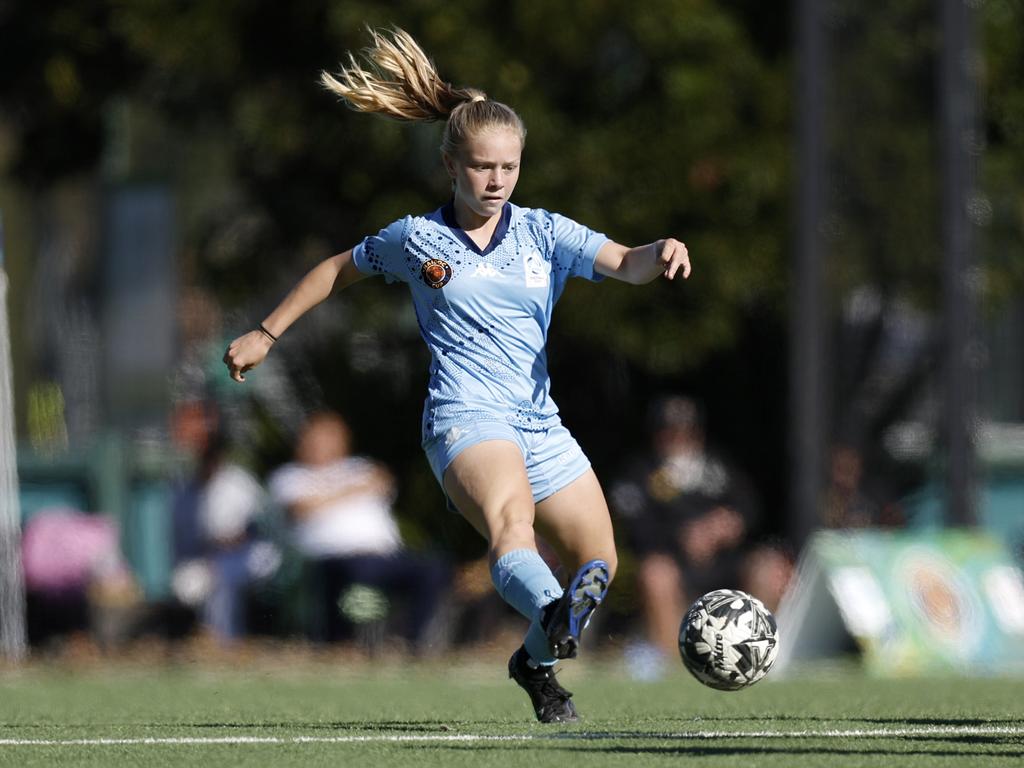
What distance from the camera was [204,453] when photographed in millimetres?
15344

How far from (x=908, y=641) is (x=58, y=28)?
7937mm

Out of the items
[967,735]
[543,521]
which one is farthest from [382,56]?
[967,735]

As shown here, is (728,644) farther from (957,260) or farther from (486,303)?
(957,260)

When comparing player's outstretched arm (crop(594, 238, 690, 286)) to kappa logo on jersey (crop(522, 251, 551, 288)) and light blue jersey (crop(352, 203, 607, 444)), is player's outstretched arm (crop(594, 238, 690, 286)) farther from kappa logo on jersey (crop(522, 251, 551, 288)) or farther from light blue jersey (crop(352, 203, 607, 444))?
kappa logo on jersey (crop(522, 251, 551, 288))

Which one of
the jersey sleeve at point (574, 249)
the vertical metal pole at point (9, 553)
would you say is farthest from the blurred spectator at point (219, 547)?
the jersey sleeve at point (574, 249)

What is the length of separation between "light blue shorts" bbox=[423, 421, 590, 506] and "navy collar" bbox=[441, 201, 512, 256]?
1.99 ft

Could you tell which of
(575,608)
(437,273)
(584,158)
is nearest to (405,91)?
(437,273)

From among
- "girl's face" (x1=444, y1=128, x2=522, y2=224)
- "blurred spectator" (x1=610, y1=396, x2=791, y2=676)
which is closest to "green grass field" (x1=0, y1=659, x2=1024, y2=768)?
"girl's face" (x1=444, y1=128, x2=522, y2=224)

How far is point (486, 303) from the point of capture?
24.9 ft

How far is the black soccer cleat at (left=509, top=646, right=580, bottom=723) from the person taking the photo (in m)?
7.57

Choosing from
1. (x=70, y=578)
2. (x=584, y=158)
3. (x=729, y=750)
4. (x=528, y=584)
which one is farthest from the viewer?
(x=584, y=158)

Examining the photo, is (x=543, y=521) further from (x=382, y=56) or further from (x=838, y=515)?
(x=838, y=515)

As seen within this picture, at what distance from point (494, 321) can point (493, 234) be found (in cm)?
31

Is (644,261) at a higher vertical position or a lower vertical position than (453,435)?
higher
